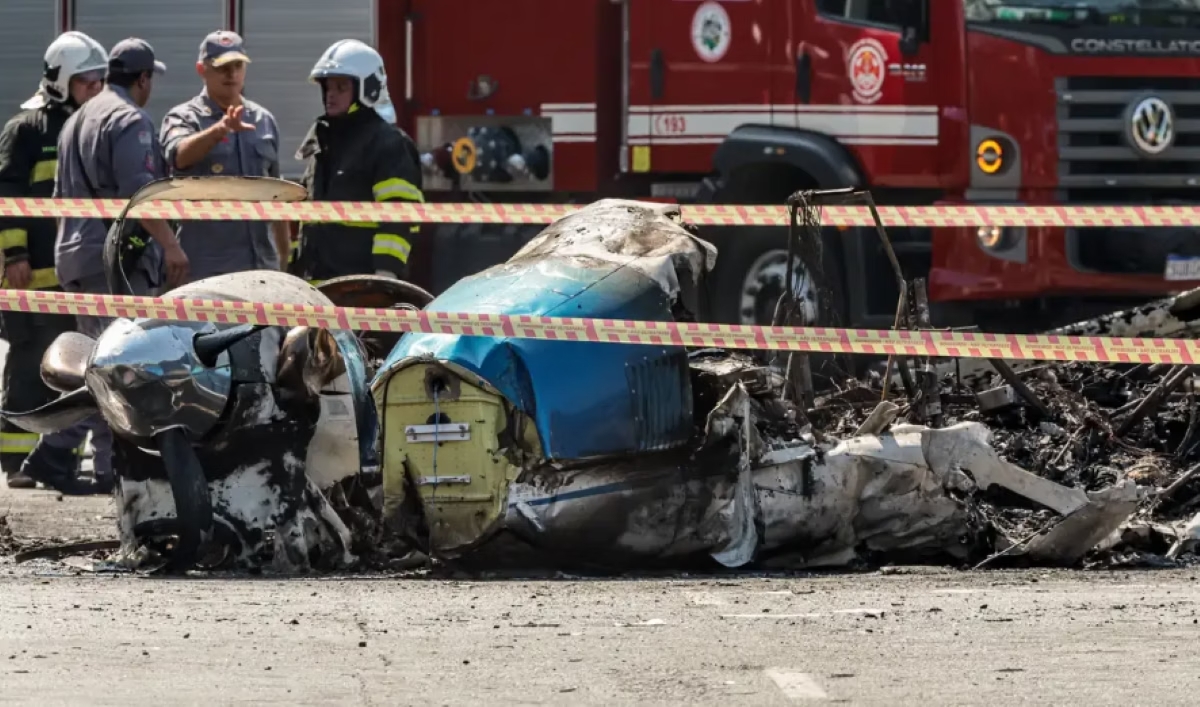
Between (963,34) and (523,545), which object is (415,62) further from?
(523,545)

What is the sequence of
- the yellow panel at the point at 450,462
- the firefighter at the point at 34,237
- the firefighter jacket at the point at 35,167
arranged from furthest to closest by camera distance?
the firefighter jacket at the point at 35,167
the firefighter at the point at 34,237
the yellow panel at the point at 450,462

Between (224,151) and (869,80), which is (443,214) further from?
(869,80)

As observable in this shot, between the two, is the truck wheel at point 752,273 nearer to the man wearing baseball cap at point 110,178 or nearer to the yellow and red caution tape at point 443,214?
the yellow and red caution tape at point 443,214

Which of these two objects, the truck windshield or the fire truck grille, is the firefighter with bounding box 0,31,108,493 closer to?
the truck windshield

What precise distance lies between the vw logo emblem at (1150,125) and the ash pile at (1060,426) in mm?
3363

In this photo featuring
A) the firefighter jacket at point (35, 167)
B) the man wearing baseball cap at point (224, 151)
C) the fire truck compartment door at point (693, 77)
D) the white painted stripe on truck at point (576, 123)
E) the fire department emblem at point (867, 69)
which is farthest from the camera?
the white painted stripe on truck at point (576, 123)

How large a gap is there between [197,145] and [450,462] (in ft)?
11.3

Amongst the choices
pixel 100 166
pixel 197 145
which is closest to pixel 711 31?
pixel 197 145

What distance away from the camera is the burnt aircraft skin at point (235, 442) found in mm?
7305

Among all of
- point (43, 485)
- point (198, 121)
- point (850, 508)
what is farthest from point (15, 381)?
point (850, 508)

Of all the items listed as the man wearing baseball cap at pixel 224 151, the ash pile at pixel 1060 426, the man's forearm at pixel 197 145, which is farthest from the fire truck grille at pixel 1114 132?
the man's forearm at pixel 197 145

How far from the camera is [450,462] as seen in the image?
7219mm

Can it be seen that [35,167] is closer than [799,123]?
Yes

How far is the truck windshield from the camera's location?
12.2 meters
